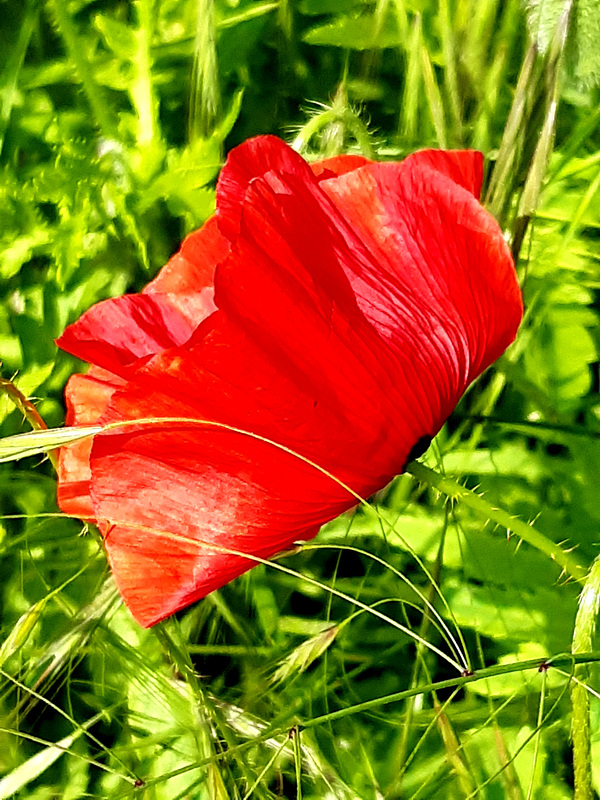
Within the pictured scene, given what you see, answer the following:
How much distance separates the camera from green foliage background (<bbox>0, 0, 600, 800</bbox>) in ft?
1.93

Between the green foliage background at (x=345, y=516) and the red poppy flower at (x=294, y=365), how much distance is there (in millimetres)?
A: 142

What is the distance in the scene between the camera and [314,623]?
2.31ft

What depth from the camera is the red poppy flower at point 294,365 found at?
375mm

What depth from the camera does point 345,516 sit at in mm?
700

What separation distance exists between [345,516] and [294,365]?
33 cm

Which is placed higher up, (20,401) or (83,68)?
(83,68)

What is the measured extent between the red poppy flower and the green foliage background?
5.6 inches

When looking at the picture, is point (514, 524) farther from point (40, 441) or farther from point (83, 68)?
point (83, 68)

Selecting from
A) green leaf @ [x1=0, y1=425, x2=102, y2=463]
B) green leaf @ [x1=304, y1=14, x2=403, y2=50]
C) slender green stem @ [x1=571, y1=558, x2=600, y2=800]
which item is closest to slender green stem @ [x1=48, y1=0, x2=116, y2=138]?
green leaf @ [x1=304, y1=14, x2=403, y2=50]

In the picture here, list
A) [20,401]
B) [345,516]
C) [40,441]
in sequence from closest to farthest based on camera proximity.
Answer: [40,441]
[20,401]
[345,516]

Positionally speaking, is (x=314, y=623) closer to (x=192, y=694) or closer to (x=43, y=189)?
(x=192, y=694)

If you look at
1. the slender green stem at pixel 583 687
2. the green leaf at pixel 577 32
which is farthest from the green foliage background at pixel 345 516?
the slender green stem at pixel 583 687

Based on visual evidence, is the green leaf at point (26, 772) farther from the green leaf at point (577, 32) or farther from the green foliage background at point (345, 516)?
the green leaf at point (577, 32)

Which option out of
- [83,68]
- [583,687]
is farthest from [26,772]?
[83,68]
